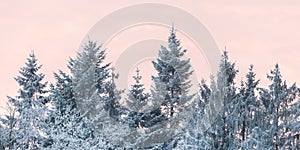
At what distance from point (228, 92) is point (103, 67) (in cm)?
2247

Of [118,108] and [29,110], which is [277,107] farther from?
[29,110]

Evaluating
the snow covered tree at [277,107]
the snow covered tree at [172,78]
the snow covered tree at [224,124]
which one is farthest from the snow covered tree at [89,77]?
the snow covered tree at [224,124]

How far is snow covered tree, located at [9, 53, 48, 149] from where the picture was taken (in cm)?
3841

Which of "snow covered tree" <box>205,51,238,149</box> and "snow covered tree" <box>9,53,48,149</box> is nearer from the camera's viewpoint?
"snow covered tree" <box>205,51,238,149</box>

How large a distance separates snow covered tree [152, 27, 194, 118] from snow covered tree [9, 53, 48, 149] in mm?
8674

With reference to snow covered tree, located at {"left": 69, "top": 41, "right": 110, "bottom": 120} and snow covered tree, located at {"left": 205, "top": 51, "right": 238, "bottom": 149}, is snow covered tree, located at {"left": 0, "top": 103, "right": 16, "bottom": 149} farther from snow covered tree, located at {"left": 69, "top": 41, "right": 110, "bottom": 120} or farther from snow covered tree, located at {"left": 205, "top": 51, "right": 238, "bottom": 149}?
snow covered tree, located at {"left": 205, "top": 51, "right": 238, "bottom": 149}

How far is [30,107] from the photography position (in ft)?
134

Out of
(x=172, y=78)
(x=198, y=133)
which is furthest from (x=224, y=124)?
(x=172, y=78)

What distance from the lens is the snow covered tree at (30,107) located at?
38406 millimetres

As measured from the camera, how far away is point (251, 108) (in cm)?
4250

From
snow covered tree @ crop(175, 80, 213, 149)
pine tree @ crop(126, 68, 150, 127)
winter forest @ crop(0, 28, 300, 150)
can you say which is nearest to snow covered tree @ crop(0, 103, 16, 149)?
winter forest @ crop(0, 28, 300, 150)

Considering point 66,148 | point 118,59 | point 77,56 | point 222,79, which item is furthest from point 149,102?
point 222,79

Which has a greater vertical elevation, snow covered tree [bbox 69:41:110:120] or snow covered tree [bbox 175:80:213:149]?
snow covered tree [bbox 69:41:110:120]

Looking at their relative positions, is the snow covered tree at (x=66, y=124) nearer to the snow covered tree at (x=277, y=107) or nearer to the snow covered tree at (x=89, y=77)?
the snow covered tree at (x=89, y=77)
